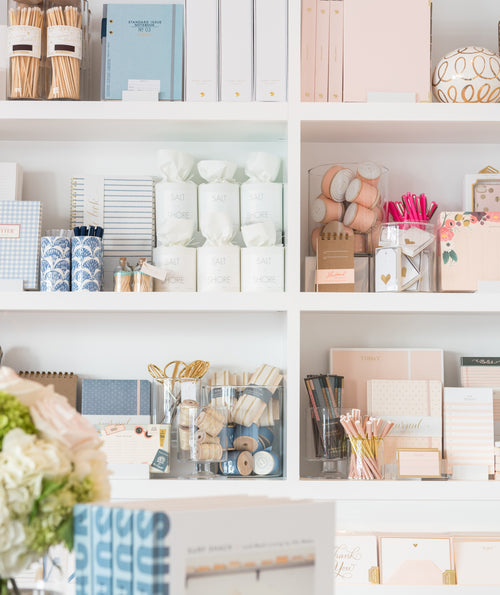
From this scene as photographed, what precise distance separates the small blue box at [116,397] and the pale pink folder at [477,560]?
2.71 feet

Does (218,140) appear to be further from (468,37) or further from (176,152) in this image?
(468,37)

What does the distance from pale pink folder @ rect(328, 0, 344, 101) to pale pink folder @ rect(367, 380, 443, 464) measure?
2.42 ft

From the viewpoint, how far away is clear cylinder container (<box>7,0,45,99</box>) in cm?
188

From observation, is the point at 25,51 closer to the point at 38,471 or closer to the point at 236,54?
the point at 236,54

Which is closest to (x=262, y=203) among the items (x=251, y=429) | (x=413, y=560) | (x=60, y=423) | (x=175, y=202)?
(x=175, y=202)

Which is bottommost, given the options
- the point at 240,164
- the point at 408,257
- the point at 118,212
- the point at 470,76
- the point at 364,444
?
the point at 364,444

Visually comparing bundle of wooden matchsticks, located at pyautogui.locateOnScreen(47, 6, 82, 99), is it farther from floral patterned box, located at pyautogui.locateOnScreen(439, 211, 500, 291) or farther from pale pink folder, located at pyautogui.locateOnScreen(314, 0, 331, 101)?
floral patterned box, located at pyautogui.locateOnScreen(439, 211, 500, 291)

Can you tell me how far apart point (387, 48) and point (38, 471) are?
1519 mm

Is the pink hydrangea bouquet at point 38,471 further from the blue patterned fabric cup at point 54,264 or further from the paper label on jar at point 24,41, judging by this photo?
the paper label on jar at point 24,41

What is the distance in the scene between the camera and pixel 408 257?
6.16ft

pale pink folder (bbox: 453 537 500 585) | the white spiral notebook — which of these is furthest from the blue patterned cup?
pale pink folder (bbox: 453 537 500 585)

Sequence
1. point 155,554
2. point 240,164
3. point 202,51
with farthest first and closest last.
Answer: point 240,164 → point 202,51 → point 155,554

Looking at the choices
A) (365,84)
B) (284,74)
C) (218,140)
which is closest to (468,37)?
(365,84)

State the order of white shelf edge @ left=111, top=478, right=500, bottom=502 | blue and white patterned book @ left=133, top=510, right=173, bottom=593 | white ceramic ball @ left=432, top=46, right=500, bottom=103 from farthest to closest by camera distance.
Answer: white ceramic ball @ left=432, top=46, right=500, bottom=103 → white shelf edge @ left=111, top=478, right=500, bottom=502 → blue and white patterned book @ left=133, top=510, right=173, bottom=593
